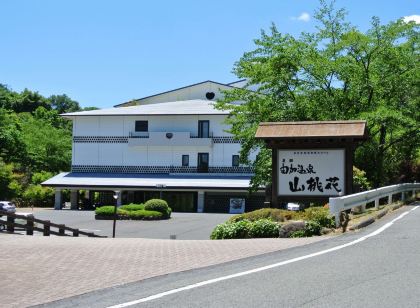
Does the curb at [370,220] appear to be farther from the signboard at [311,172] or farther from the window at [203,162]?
the window at [203,162]

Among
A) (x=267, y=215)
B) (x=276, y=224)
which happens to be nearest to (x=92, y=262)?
(x=276, y=224)

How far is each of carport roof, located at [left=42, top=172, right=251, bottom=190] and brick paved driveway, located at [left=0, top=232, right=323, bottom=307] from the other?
3180 cm

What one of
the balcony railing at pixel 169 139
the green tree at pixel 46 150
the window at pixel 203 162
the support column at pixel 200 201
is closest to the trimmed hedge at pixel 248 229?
the support column at pixel 200 201

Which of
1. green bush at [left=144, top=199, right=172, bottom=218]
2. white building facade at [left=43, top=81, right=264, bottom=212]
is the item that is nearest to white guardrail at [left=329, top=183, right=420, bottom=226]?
green bush at [left=144, top=199, right=172, bottom=218]

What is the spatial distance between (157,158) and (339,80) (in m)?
27.3

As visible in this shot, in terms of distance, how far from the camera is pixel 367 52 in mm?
27422

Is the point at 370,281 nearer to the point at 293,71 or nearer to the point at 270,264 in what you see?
the point at 270,264

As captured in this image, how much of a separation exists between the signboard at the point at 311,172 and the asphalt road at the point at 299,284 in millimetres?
6881

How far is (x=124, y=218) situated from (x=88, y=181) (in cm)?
1048

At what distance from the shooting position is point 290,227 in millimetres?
14172

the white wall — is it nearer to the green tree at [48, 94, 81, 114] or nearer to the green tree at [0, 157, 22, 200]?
the green tree at [0, 157, 22, 200]

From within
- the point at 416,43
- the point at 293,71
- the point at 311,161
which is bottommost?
the point at 311,161

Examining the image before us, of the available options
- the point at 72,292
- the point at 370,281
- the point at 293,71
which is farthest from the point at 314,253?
the point at 293,71

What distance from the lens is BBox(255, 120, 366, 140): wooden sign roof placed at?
17.6 m
